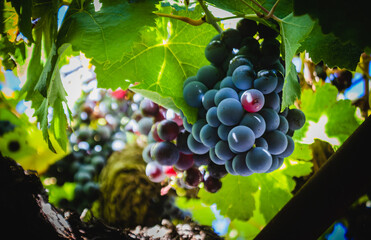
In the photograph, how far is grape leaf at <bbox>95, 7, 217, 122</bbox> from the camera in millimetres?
819

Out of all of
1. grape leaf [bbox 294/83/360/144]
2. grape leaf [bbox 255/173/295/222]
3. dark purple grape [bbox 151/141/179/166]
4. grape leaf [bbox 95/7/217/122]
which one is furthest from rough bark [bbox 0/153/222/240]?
grape leaf [bbox 294/83/360/144]

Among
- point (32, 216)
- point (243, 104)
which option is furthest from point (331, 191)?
point (32, 216)

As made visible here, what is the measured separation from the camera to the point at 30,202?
0.57 meters

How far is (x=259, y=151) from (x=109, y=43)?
0.43 m

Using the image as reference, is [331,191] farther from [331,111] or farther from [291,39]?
[331,111]

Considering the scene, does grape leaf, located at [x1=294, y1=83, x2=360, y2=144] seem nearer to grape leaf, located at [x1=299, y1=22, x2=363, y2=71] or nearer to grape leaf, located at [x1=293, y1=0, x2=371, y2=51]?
grape leaf, located at [x1=299, y1=22, x2=363, y2=71]

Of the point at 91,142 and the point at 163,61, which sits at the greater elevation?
the point at 163,61

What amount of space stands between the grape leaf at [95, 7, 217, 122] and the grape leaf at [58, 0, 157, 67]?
19cm

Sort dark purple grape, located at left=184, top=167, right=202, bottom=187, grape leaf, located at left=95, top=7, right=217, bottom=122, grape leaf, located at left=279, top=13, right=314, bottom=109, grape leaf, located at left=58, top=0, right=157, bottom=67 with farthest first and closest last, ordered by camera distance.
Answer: dark purple grape, located at left=184, top=167, right=202, bottom=187 < grape leaf, located at left=95, top=7, right=217, bottom=122 < grape leaf, located at left=58, top=0, right=157, bottom=67 < grape leaf, located at left=279, top=13, right=314, bottom=109

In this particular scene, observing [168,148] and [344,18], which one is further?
[168,148]

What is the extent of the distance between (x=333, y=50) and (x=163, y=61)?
0.50 m

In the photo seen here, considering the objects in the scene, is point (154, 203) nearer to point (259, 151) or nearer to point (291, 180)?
point (291, 180)

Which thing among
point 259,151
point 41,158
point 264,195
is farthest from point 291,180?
point 41,158

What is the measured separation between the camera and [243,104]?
66 cm
